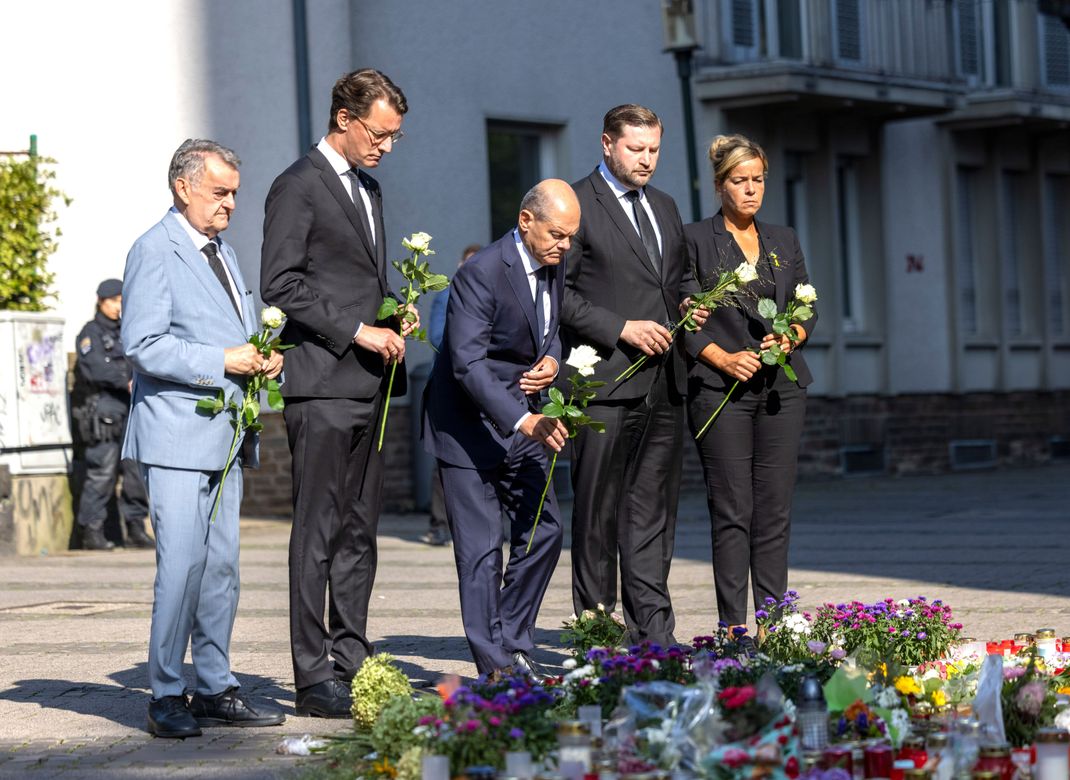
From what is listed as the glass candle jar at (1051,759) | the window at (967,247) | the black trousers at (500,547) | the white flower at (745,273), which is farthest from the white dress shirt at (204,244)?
the window at (967,247)

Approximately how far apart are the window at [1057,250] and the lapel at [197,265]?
74.0 ft

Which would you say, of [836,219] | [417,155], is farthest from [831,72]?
[417,155]

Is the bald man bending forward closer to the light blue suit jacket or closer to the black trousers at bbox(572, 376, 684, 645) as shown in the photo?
the black trousers at bbox(572, 376, 684, 645)

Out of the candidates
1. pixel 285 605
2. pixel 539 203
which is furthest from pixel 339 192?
pixel 285 605

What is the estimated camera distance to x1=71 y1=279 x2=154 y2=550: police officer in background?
51.5 feet

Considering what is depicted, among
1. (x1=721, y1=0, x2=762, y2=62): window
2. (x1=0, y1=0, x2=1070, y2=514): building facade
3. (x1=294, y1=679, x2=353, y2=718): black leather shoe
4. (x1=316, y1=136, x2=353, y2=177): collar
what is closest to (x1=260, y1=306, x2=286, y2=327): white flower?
(x1=316, y1=136, x2=353, y2=177): collar

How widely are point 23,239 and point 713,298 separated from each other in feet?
31.9

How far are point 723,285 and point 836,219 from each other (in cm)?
1647

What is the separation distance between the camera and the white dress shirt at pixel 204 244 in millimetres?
6984

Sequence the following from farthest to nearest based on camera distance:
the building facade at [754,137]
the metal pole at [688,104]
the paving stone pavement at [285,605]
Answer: the metal pole at [688,104] → the building facade at [754,137] → the paving stone pavement at [285,605]

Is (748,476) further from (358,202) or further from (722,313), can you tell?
(358,202)

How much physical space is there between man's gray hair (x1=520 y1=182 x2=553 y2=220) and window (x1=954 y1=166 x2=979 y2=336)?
20.3 m

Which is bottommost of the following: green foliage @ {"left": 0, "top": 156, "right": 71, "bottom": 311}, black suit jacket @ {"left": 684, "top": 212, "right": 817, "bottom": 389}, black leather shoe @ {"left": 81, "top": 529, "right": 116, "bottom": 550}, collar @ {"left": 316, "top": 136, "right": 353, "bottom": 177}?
black leather shoe @ {"left": 81, "top": 529, "right": 116, "bottom": 550}

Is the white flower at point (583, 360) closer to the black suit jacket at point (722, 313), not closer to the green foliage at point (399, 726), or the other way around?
the black suit jacket at point (722, 313)
